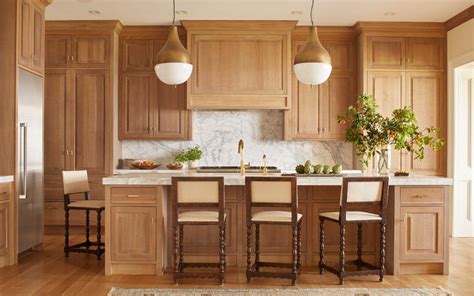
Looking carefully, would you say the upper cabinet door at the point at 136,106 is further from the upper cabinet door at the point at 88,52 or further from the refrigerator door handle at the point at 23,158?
the refrigerator door handle at the point at 23,158

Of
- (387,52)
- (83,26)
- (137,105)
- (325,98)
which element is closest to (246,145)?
(325,98)

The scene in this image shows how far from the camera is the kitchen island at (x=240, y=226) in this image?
4570 mm

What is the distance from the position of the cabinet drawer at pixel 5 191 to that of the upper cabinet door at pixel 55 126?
6.44 ft

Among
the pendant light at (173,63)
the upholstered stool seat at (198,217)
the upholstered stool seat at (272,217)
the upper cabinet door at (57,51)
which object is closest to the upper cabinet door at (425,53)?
the pendant light at (173,63)

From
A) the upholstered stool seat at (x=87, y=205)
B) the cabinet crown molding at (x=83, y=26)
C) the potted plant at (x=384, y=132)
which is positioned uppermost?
the cabinet crown molding at (x=83, y=26)

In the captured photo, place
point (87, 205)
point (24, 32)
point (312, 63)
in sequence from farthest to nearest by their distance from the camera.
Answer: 1. point (24, 32)
2. point (87, 205)
3. point (312, 63)

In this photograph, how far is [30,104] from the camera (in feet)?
18.1

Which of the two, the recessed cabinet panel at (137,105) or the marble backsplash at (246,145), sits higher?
the recessed cabinet panel at (137,105)

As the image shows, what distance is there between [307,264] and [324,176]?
87 cm

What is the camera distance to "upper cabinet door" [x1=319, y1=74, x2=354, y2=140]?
7.35m

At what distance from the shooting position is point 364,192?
4312 mm

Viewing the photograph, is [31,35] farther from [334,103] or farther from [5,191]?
[334,103]

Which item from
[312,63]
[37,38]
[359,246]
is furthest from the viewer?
[37,38]

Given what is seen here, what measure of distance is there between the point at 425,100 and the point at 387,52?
83 centimetres
